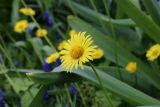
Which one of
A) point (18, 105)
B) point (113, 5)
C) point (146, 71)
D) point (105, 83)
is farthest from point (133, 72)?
point (113, 5)

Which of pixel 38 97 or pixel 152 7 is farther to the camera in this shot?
pixel 152 7

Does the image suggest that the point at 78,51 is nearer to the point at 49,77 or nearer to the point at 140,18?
the point at 49,77

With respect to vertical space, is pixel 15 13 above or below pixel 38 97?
above

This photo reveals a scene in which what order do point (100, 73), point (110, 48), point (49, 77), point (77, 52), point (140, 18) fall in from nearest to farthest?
point (77, 52), point (49, 77), point (100, 73), point (140, 18), point (110, 48)

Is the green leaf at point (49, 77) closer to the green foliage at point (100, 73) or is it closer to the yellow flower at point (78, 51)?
the green foliage at point (100, 73)

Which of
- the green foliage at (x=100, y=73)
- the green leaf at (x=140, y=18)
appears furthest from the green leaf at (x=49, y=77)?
the green leaf at (x=140, y=18)

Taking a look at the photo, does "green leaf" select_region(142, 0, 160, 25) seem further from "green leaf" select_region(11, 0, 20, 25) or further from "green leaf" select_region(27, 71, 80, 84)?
"green leaf" select_region(11, 0, 20, 25)

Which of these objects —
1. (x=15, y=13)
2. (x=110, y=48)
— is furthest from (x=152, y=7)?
(x=15, y=13)

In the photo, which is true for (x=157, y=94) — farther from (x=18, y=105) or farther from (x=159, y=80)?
(x=18, y=105)
